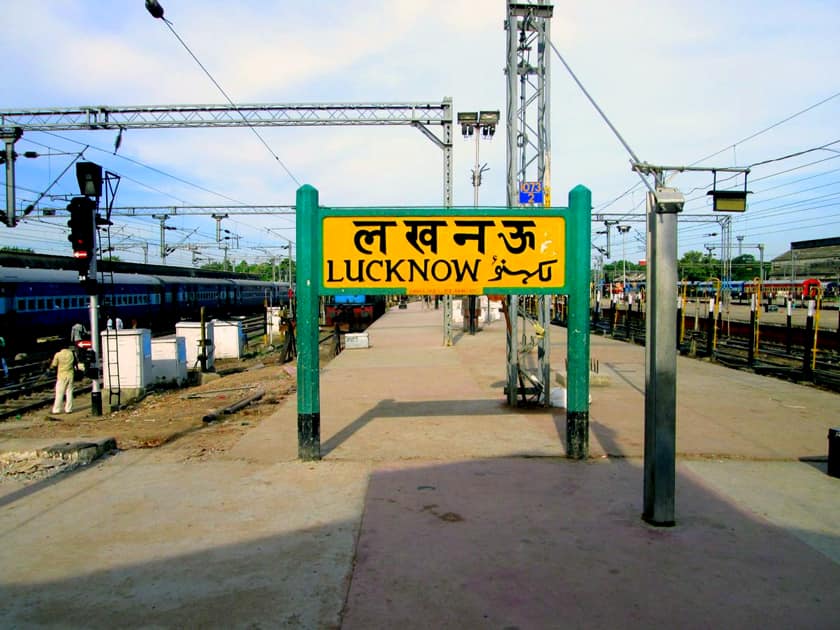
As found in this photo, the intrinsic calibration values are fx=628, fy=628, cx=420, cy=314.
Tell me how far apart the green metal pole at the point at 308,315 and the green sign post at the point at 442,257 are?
0.01 metres

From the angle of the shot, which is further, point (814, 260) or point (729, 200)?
point (814, 260)

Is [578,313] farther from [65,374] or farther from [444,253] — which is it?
[65,374]

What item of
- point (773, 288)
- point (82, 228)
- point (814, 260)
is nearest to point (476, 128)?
point (82, 228)

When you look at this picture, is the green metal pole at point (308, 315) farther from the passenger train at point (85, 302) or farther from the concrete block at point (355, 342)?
the concrete block at point (355, 342)

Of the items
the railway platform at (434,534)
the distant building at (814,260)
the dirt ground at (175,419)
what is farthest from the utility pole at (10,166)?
the distant building at (814,260)

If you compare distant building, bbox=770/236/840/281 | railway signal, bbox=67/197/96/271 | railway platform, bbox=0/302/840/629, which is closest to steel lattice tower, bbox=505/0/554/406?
railway platform, bbox=0/302/840/629

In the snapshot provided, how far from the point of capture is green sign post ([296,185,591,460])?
678cm

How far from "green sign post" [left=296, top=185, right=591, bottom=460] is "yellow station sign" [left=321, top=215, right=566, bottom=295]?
0.04ft

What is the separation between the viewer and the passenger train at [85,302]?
18.7 m

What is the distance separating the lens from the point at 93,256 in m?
10.3

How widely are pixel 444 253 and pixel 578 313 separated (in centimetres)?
161

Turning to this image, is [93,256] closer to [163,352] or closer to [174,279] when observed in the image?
[163,352]

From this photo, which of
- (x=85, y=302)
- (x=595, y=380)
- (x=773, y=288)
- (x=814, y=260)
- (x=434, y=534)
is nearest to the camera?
(x=434, y=534)

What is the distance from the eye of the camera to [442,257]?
22.4 feet
